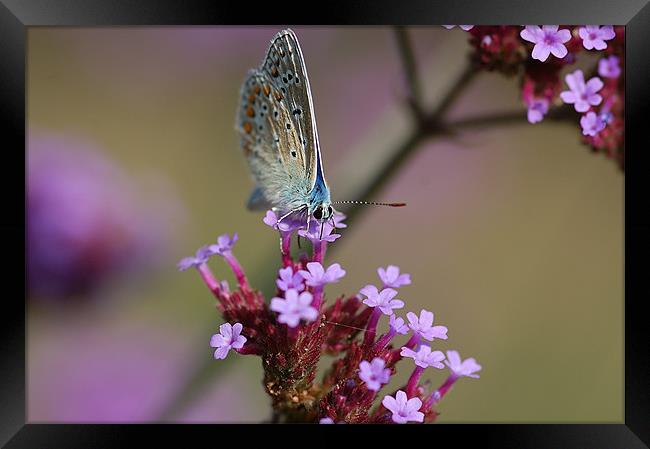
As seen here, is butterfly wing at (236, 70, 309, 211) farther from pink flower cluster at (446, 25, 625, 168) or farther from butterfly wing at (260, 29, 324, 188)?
pink flower cluster at (446, 25, 625, 168)

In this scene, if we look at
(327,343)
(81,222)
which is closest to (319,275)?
(327,343)

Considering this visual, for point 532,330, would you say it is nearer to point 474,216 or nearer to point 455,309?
point 455,309

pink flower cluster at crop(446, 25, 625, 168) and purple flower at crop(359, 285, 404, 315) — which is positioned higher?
pink flower cluster at crop(446, 25, 625, 168)

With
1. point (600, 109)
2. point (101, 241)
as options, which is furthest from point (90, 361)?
point (600, 109)

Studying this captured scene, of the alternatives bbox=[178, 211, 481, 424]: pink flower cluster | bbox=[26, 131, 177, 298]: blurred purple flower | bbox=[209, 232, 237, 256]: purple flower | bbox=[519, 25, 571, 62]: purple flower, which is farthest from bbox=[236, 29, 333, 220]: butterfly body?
bbox=[26, 131, 177, 298]: blurred purple flower

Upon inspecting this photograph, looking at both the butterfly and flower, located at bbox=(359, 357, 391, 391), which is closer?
flower, located at bbox=(359, 357, 391, 391)
